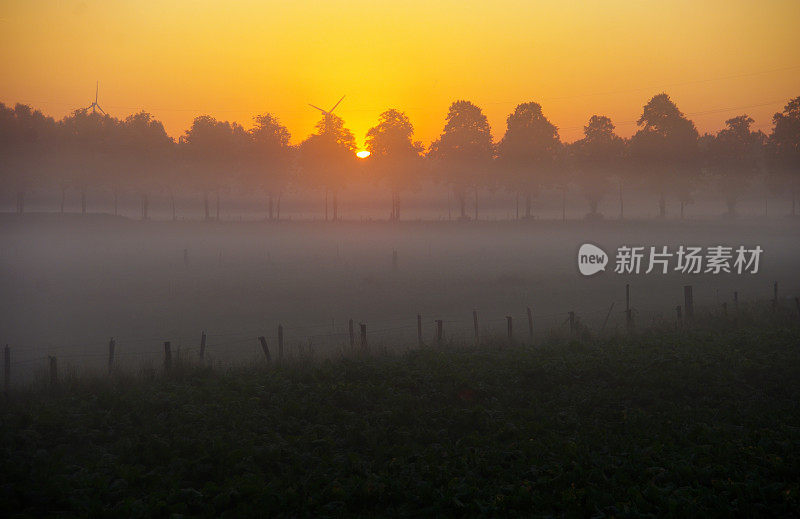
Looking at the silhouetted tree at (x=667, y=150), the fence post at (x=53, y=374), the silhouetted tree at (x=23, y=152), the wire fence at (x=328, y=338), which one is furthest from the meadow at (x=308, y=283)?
the silhouetted tree at (x=667, y=150)

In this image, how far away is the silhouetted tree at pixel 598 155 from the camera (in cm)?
7850

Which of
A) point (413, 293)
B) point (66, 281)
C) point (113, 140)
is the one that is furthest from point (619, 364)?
point (113, 140)

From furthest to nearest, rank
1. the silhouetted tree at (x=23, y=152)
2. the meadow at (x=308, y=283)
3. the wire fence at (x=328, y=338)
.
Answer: the silhouetted tree at (x=23, y=152), the meadow at (x=308, y=283), the wire fence at (x=328, y=338)

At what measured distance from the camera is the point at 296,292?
125 ft

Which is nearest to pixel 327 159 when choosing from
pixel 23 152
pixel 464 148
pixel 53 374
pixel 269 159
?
pixel 269 159

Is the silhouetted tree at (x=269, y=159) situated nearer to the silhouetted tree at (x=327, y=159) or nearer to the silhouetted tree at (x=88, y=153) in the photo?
the silhouetted tree at (x=327, y=159)

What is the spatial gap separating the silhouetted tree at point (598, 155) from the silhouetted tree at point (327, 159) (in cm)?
3071

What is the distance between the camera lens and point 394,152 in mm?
79250

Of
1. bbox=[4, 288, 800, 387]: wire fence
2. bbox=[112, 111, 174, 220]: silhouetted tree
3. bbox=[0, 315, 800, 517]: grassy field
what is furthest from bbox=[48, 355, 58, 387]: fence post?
bbox=[112, 111, 174, 220]: silhouetted tree

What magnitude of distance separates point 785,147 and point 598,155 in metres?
21.1

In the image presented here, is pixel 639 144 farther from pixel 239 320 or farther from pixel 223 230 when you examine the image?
pixel 239 320

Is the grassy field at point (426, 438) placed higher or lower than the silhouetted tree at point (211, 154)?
lower

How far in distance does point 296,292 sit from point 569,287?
18.5 metres

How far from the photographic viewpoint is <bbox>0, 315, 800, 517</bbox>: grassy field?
1047 centimetres
